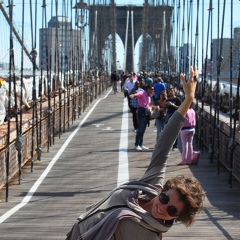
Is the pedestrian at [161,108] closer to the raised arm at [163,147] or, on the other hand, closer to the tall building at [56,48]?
the tall building at [56,48]

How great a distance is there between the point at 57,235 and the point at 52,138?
31.7 ft

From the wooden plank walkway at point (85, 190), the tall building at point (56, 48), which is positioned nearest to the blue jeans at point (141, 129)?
the wooden plank walkway at point (85, 190)

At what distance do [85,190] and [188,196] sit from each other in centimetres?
828

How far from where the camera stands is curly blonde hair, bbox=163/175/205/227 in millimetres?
2922

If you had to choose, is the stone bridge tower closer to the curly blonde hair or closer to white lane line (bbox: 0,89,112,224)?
white lane line (bbox: 0,89,112,224)

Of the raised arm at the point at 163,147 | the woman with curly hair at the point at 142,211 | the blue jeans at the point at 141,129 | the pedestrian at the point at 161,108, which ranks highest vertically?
the raised arm at the point at 163,147

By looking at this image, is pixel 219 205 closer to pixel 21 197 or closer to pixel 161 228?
pixel 21 197

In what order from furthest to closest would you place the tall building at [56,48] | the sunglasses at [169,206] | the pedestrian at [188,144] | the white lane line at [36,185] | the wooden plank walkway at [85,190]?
1. the tall building at [56,48]
2. the pedestrian at [188,144]
3. the white lane line at [36,185]
4. the wooden plank walkway at [85,190]
5. the sunglasses at [169,206]

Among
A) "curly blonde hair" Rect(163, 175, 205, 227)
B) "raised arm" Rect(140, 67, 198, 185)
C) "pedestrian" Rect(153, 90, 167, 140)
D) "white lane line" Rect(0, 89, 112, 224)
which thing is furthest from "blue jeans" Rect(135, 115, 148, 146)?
"curly blonde hair" Rect(163, 175, 205, 227)

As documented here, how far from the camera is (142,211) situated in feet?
10.00

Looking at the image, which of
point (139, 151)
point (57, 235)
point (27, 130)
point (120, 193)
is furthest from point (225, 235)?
point (139, 151)

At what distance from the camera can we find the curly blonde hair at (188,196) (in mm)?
2922

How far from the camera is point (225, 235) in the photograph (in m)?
7.76

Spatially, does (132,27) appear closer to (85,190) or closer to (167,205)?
(85,190)
